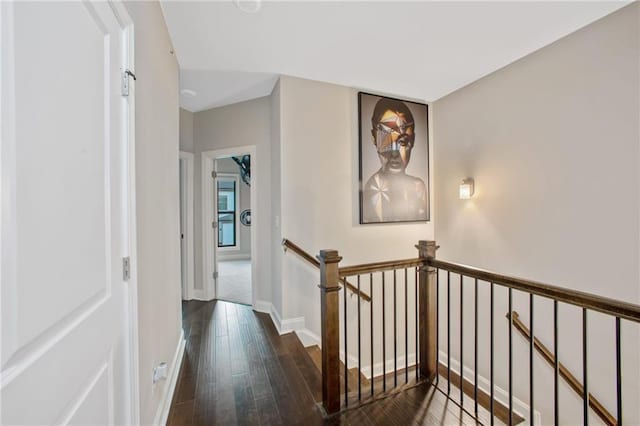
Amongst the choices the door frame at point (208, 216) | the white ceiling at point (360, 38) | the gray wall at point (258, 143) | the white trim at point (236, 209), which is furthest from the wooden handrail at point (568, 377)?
the white trim at point (236, 209)

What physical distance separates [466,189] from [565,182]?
92 centimetres

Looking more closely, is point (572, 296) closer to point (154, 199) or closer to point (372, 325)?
point (372, 325)

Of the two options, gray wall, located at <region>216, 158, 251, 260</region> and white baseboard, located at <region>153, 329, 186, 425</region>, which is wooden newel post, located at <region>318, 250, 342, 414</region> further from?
gray wall, located at <region>216, 158, 251, 260</region>

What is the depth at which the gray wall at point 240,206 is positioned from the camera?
698 centimetres

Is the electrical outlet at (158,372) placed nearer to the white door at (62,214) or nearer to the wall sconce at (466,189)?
the white door at (62,214)

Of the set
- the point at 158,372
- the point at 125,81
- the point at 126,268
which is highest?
the point at 125,81

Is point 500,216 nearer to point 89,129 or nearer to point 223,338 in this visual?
point 223,338

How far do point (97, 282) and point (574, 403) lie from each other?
3.38m

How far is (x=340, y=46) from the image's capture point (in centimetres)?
234

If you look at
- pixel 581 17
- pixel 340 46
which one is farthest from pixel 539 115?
pixel 340 46

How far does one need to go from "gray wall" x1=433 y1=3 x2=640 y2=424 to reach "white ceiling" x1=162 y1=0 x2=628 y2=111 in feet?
0.88

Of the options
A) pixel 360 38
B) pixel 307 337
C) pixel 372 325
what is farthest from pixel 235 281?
pixel 360 38

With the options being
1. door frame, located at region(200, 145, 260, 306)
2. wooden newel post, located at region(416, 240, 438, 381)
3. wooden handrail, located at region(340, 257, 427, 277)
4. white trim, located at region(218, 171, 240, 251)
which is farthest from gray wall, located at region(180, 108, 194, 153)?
white trim, located at region(218, 171, 240, 251)

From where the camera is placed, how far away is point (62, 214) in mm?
700
